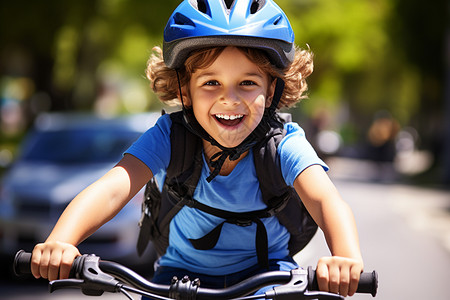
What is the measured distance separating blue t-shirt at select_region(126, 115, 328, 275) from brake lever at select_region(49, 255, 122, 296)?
0.53 metres

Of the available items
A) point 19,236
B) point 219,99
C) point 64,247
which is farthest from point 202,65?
point 19,236

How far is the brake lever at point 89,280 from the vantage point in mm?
2090

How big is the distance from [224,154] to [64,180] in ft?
16.2

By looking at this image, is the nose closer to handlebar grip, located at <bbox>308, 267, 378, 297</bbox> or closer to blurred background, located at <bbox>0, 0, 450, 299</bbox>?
handlebar grip, located at <bbox>308, 267, 378, 297</bbox>

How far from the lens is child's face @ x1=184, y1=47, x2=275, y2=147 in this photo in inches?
100

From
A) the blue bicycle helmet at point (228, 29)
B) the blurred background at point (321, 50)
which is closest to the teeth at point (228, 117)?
the blue bicycle helmet at point (228, 29)

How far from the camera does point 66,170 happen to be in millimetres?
7508

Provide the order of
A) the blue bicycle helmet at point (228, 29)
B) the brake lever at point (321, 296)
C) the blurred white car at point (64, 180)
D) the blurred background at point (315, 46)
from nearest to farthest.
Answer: the brake lever at point (321, 296) < the blue bicycle helmet at point (228, 29) < the blurred white car at point (64, 180) < the blurred background at point (315, 46)

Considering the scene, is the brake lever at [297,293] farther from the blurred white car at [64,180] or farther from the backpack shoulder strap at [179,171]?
the blurred white car at [64,180]

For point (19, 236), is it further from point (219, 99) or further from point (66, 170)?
point (219, 99)

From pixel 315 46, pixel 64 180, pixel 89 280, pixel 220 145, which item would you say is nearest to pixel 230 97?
pixel 220 145

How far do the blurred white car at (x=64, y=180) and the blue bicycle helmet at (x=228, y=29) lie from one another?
4.31m

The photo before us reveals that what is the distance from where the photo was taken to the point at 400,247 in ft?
30.7

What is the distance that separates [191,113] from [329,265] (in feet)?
3.08
